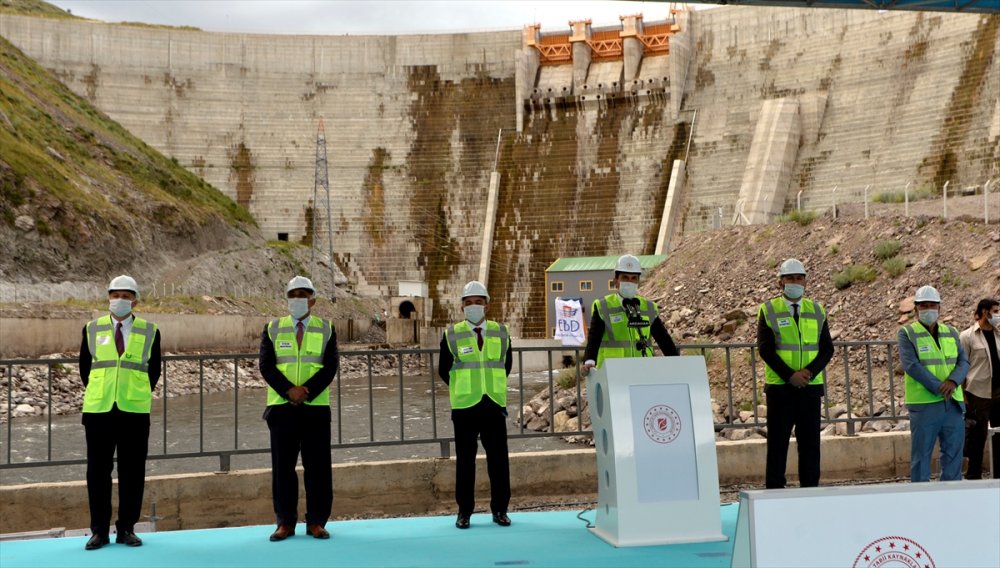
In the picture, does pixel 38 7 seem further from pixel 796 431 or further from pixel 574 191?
pixel 796 431

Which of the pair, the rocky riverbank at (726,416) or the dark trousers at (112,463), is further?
the rocky riverbank at (726,416)

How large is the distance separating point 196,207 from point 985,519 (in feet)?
151

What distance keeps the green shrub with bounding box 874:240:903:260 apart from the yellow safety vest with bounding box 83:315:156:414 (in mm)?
18527

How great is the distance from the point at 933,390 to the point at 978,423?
5.71 feet

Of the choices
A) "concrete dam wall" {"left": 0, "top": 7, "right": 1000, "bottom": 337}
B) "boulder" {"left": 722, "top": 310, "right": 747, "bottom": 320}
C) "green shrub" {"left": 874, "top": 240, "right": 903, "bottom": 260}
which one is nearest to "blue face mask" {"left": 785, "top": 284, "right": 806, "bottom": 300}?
Result: "green shrub" {"left": 874, "top": 240, "right": 903, "bottom": 260}

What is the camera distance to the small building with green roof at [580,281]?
37.8 m

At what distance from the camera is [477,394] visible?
6914 mm

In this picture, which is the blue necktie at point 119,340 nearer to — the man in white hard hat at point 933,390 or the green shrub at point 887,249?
the man in white hard hat at point 933,390

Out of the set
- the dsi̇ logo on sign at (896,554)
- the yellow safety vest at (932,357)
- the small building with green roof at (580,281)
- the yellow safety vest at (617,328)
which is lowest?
the dsi̇ logo on sign at (896,554)

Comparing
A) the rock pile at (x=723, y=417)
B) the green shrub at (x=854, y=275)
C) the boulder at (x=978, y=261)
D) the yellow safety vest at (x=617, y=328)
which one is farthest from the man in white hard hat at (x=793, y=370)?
the green shrub at (x=854, y=275)

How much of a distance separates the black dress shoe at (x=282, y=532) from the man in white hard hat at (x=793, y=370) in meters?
3.38

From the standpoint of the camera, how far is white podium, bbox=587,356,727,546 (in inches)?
231

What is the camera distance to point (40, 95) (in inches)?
1825

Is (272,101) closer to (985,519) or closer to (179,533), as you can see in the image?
(179,533)
